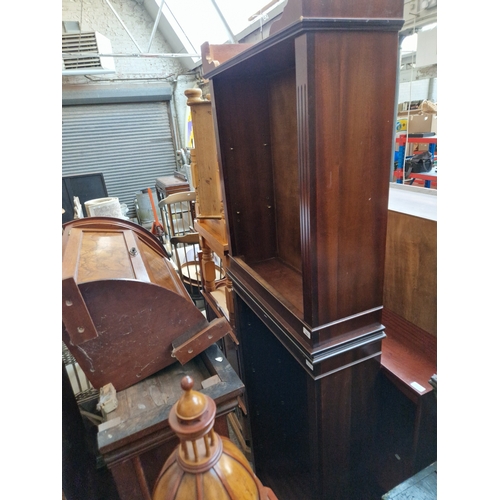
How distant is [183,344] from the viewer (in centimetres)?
102

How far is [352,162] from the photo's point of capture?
680mm

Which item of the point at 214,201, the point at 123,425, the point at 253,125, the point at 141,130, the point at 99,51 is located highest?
the point at 99,51

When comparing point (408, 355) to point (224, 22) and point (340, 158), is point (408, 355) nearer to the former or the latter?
point (340, 158)

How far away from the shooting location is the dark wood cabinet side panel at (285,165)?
1.02m

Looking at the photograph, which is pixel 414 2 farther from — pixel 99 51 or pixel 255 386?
pixel 99 51

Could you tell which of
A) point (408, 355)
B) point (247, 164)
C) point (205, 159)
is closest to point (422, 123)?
point (205, 159)

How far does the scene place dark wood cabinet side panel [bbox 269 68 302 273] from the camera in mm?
1021

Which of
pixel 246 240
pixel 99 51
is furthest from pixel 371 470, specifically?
pixel 99 51

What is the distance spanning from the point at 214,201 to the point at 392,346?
3.59ft

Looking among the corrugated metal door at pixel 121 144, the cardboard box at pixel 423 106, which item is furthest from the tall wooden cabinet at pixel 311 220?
the corrugated metal door at pixel 121 144

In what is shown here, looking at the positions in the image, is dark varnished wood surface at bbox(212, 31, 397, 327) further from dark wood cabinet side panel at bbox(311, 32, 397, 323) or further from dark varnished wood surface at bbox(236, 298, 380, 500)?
dark varnished wood surface at bbox(236, 298, 380, 500)

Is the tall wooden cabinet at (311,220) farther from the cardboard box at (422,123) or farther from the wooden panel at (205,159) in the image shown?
the cardboard box at (422,123)

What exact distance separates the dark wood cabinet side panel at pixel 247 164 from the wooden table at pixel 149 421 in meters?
0.45

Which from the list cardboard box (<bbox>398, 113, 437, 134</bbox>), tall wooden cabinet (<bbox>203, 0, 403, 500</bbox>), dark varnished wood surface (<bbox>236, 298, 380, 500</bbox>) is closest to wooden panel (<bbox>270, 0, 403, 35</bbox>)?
tall wooden cabinet (<bbox>203, 0, 403, 500</bbox>)
